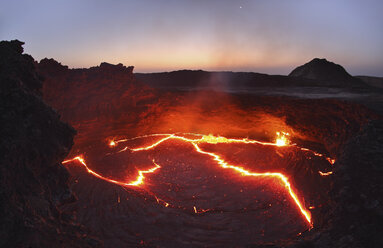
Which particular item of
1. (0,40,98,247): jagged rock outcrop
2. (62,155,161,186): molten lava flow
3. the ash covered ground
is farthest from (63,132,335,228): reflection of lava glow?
(0,40,98,247): jagged rock outcrop

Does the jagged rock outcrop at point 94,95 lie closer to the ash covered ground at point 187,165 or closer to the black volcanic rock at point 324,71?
the ash covered ground at point 187,165

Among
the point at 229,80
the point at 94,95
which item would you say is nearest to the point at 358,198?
the point at 94,95

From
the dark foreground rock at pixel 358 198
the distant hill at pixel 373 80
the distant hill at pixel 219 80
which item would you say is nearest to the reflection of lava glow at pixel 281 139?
the distant hill at pixel 219 80

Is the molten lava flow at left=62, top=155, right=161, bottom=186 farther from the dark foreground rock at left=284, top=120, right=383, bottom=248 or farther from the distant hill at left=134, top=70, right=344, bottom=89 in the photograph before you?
the dark foreground rock at left=284, top=120, right=383, bottom=248

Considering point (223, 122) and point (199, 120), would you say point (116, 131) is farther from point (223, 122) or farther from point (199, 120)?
point (223, 122)

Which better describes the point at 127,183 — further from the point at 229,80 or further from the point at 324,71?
the point at 324,71

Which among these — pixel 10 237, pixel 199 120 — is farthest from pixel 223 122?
pixel 10 237

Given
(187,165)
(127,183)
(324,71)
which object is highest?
(324,71)

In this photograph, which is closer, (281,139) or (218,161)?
(281,139)
